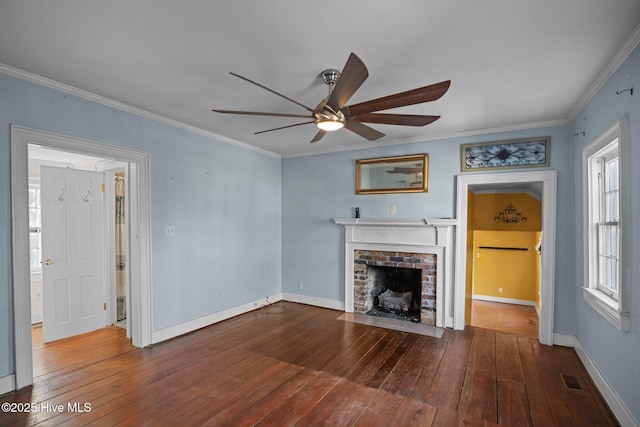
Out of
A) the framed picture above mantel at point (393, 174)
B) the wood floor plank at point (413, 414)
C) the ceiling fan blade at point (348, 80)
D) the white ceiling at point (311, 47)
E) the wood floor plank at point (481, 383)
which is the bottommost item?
the wood floor plank at point (481, 383)

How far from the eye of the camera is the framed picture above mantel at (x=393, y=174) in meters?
4.29

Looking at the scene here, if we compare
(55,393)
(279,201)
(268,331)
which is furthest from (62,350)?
(279,201)

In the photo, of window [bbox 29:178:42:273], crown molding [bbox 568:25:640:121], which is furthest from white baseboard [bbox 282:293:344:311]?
crown molding [bbox 568:25:640:121]

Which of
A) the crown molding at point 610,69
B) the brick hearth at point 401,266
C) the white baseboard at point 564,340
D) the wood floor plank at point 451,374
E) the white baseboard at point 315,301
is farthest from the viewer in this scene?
the white baseboard at point 315,301

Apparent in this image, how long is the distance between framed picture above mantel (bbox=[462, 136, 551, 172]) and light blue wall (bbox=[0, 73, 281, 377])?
3105 mm

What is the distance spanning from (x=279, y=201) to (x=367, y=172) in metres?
1.71

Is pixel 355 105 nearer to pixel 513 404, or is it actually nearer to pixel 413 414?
pixel 413 414

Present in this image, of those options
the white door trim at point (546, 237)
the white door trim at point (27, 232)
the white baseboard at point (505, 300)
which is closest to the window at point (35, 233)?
the white door trim at point (27, 232)

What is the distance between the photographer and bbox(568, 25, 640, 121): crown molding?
194 cm

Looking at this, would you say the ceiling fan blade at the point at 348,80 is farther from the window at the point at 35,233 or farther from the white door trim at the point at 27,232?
the window at the point at 35,233

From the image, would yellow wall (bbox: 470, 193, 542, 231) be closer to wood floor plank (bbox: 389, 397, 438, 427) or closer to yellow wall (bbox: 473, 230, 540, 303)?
yellow wall (bbox: 473, 230, 540, 303)

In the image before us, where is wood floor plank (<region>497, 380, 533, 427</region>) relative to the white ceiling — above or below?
below

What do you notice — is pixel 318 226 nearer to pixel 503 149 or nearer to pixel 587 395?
pixel 503 149

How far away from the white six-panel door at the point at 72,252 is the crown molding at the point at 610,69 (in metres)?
5.42
